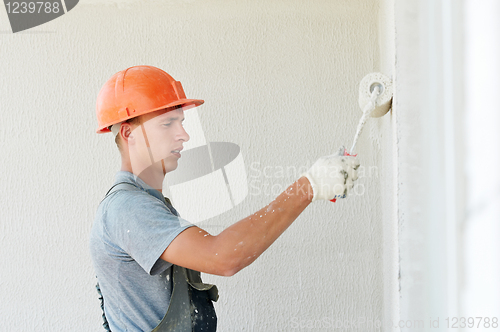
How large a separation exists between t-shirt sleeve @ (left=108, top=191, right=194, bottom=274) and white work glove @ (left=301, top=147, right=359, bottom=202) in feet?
1.29

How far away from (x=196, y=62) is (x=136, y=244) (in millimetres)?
1420

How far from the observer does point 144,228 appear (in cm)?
111

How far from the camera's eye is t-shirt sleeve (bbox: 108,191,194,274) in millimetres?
1083

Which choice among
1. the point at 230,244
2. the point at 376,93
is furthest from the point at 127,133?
the point at 376,93

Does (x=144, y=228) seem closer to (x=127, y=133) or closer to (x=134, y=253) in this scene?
(x=134, y=253)

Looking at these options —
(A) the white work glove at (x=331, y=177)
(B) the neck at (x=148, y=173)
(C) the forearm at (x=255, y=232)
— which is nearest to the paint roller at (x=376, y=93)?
(A) the white work glove at (x=331, y=177)

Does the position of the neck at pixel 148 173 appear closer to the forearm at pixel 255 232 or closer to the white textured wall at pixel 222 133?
the forearm at pixel 255 232

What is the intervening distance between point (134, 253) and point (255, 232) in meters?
0.36

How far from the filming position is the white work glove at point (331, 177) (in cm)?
115

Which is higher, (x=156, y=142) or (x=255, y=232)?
(x=156, y=142)

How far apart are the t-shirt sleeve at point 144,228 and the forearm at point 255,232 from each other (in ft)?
0.41

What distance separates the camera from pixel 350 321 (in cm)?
217

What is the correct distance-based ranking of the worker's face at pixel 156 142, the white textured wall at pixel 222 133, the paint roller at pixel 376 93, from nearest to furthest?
the paint roller at pixel 376 93 → the worker's face at pixel 156 142 → the white textured wall at pixel 222 133

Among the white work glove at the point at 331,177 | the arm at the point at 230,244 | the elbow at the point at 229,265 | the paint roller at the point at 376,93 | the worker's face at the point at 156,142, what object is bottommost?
the elbow at the point at 229,265
